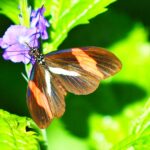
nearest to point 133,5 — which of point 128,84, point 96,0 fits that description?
point 128,84

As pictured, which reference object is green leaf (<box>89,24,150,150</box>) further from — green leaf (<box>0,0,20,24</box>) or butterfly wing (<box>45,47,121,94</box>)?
green leaf (<box>0,0,20,24</box>)

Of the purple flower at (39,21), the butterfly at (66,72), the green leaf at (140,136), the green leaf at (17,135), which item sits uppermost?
the purple flower at (39,21)

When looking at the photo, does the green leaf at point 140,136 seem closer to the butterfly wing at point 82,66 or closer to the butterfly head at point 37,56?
the butterfly wing at point 82,66

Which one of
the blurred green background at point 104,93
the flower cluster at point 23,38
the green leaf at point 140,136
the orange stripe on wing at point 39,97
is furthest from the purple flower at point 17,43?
the blurred green background at point 104,93

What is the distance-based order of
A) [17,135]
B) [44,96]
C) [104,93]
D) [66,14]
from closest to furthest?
[17,135]
[44,96]
[66,14]
[104,93]

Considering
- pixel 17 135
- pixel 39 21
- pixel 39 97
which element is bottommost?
pixel 17 135

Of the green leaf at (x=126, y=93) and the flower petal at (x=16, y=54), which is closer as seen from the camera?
the flower petal at (x=16, y=54)

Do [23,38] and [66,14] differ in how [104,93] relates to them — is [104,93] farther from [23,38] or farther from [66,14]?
[23,38]

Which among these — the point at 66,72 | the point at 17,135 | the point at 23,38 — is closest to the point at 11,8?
the point at 23,38
